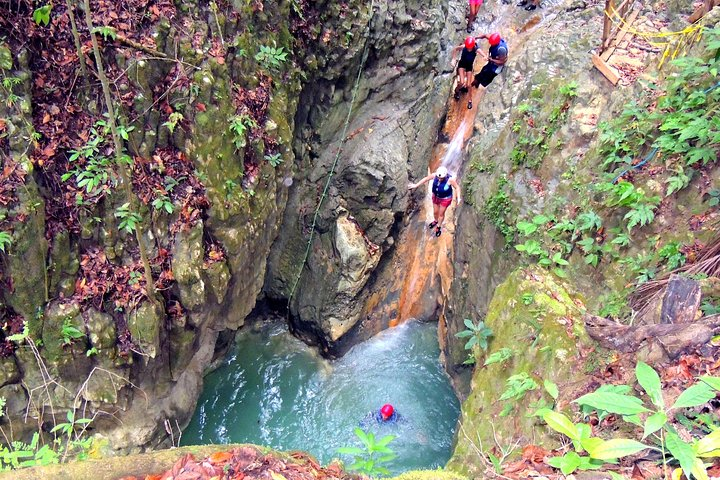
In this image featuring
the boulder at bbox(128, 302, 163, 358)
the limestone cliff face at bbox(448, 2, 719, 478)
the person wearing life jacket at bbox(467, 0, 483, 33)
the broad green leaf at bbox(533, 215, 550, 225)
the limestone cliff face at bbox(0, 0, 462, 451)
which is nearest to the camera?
the limestone cliff face at bbox(448, 2, 719, 478)

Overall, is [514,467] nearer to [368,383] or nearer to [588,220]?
[588,220]

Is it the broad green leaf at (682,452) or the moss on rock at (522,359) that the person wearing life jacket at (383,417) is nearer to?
the moss on rock at (522,359)

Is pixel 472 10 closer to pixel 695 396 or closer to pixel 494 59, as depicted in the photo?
pixel 494 59

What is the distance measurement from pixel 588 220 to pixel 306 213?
532 centimetres

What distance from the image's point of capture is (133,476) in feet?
8.58

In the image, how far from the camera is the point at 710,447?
2072 millimetres

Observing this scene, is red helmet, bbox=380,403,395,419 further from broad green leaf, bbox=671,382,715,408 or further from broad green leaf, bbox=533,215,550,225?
broad green leaf, bbox=671,382,715,408

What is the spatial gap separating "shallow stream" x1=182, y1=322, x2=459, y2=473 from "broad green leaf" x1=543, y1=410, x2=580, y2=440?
5.84 m

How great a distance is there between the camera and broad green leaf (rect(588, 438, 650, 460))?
2121mm

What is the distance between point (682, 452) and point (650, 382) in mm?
345

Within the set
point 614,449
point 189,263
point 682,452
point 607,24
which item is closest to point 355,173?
point 189,263

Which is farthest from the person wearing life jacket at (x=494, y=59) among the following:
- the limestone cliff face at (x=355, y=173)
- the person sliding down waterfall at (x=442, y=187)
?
the person sliding down waterfall at (x=442, y=187)

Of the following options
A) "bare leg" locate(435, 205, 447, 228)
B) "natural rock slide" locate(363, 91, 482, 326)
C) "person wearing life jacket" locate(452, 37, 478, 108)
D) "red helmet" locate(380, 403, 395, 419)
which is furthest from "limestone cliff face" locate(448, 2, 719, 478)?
"red helmet" locate(380, 403, 395, 419)

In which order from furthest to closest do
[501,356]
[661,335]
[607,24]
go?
[607,24] → [501,356] → [661,335]
